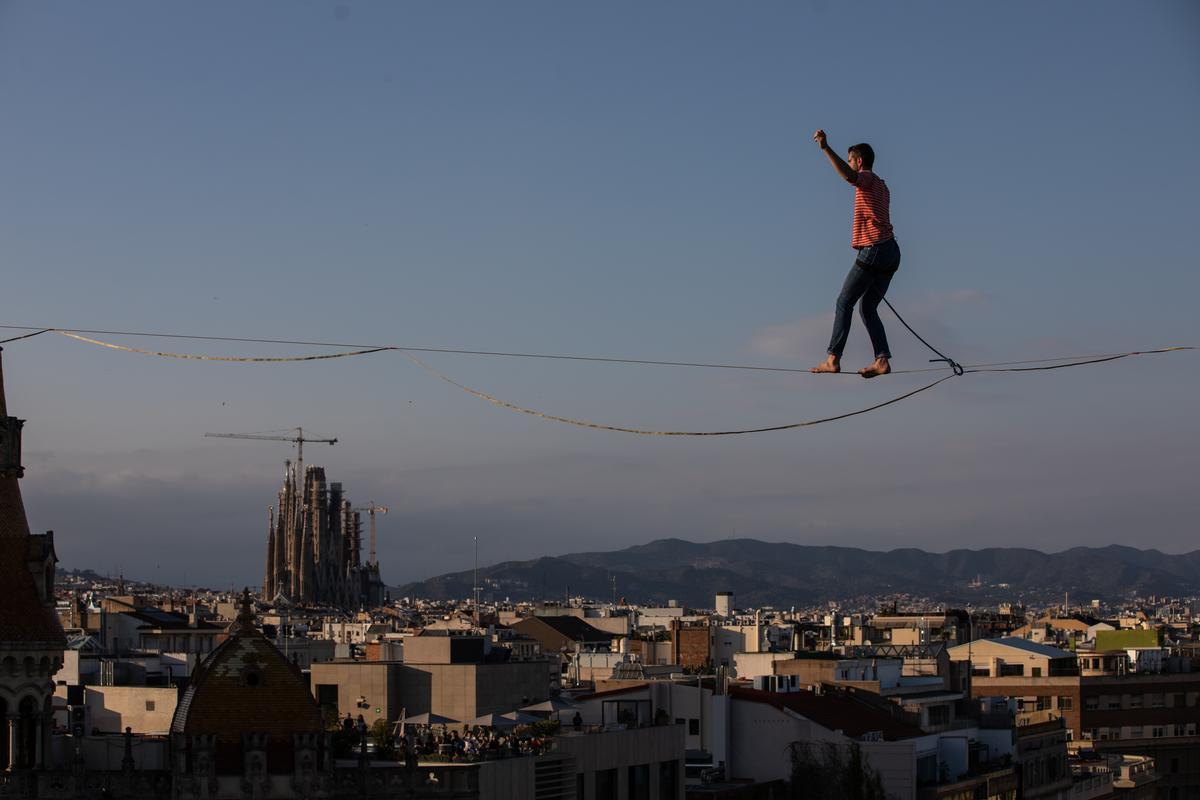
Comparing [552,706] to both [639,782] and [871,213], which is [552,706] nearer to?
[639,782]

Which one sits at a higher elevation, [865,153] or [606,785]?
[865,153]

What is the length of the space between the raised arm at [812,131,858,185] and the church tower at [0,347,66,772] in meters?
29.5

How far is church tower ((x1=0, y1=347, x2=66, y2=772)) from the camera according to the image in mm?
45375

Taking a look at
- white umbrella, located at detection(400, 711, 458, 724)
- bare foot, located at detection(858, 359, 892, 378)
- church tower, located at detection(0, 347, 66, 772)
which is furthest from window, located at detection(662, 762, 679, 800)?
bare foot, located at detection(858, 359, 892, 378)

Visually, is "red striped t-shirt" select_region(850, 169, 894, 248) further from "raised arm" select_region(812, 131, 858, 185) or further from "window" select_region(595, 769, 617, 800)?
"window" select_region(595, 769, 617, 800)

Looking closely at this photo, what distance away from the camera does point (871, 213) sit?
20672 mm

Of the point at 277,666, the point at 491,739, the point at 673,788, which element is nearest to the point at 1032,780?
the point at 673,788

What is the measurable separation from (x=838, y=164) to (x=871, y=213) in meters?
0.90

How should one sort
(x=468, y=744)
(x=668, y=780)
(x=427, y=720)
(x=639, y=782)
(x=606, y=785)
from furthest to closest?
(x=427, y=720)
(x=668, y=780)
(x=639, y=782)
(x=606, y=785)
(x=468, y=744)

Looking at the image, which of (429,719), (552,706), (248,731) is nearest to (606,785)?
(552,706)

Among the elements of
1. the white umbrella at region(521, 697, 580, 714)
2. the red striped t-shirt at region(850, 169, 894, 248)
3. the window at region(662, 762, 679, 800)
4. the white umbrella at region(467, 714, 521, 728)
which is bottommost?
the window at region(662, 762, 679, 800)

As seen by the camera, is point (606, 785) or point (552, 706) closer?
point (606, 785)

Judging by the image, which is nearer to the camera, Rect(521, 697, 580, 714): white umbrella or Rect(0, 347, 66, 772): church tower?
Rect(0, 347, 66, 772): church tower

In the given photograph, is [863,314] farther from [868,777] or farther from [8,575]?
[868,777]
